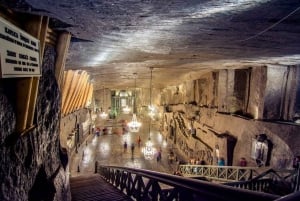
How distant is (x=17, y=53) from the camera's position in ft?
8.67

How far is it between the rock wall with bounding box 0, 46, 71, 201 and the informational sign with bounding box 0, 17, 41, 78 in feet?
1.05

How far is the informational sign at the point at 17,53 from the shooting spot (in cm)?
235

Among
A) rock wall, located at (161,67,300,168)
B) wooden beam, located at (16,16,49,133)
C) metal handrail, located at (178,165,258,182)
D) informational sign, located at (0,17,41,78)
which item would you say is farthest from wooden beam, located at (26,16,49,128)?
rock wall, located at (161,67,300,168)

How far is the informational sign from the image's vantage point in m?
2.35

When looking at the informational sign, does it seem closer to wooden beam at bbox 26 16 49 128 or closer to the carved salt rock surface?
wooden beam at bbox 26 16 49 128

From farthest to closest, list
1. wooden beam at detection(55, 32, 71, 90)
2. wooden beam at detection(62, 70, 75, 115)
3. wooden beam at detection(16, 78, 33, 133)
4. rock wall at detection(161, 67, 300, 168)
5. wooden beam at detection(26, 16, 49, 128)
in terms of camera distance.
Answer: rock wall at detection(161, 67, 300, 168) < wooden beam at detection(62, 70, 75, 115) < wooden beam at detection(55, 32, 71, 90) < wooden beam at detection(26, 16, 49, 128) < wooden beam at detection(16, 78, 33, 133)

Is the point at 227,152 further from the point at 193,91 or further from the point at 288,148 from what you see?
the point at 193,91

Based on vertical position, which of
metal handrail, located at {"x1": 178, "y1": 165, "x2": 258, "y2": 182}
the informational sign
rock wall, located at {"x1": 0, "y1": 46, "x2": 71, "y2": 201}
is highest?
the informational sign

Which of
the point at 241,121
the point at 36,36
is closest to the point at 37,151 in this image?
the point at 36,36

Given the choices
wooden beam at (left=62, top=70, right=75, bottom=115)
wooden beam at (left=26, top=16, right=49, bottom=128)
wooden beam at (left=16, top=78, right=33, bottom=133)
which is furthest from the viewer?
wooden beam at (left=62, top=70, right=75, bottom=115)

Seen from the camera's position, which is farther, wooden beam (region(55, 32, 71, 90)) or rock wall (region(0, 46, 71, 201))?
wooden beam (region(55, 32, 71, 90))

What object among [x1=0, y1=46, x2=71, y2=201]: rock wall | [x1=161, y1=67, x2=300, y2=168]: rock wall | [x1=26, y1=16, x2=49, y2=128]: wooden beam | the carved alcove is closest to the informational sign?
[x1=26, y1=16, x2=49, y2=128]: wooden beam

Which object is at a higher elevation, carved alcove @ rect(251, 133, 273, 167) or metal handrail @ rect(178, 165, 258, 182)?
carved alcove @ rect(251, 133, 273, 167)

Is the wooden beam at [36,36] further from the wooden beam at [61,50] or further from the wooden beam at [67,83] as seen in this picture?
the wooden beam at [67,83]
